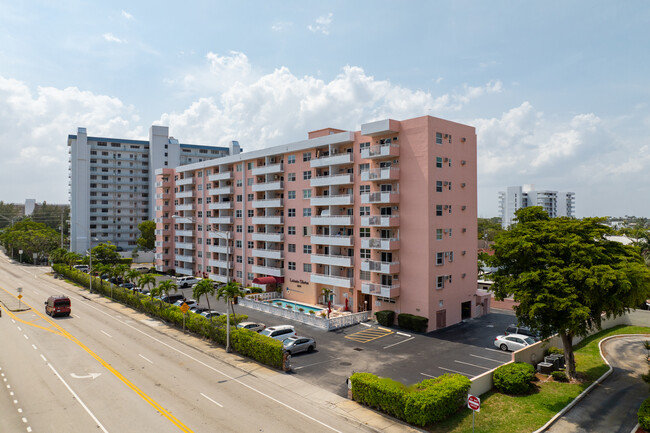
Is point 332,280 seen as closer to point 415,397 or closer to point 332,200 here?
point 332,200

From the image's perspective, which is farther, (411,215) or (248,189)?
(248,189)

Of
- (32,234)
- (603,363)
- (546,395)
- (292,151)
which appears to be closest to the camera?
(546,395)

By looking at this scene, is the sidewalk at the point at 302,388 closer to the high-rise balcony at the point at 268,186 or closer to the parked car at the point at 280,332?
the parked car at the point at 280,332

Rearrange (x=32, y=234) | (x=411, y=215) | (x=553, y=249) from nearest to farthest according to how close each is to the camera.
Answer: (x=553, y=249) < (x=411, y=215) < (x=32, y=234)

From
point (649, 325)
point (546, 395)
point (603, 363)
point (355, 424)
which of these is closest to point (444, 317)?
point (603, 363)

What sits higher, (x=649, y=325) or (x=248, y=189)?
(x=248, y=189)

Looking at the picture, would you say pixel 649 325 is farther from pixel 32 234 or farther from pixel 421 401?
pixel 32 234

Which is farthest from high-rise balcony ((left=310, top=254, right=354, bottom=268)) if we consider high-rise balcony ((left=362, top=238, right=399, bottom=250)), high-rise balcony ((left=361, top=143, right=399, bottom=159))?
high-rise balcony ((left=361, top=143, right=399, bottom=159))
